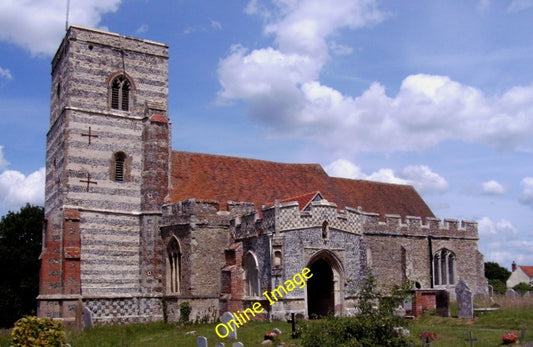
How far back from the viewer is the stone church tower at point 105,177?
26250mm

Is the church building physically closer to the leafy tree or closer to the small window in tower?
the small window in tower

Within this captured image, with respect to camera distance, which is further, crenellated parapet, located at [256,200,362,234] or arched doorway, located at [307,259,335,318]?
arched doorway, located at [307,259,335,318]

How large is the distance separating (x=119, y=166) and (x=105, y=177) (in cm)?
92

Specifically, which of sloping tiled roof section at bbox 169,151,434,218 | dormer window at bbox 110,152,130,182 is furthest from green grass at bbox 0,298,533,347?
dormer window at bbox 110,152,130,182

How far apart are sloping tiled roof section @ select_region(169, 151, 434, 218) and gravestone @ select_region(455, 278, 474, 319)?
9.02 m

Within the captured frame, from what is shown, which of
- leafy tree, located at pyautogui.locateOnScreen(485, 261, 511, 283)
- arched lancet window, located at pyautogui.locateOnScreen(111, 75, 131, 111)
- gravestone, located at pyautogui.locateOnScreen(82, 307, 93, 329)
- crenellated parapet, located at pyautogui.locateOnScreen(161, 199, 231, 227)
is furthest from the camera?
leafy tree, located at pyautogui.locateOnScreen(485, 261, 511, 283)

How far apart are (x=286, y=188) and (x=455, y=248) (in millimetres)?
10347

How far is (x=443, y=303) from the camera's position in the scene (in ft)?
77.0

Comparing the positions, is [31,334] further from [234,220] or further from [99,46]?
[99,46]

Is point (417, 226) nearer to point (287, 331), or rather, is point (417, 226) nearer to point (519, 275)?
point (287, 331)

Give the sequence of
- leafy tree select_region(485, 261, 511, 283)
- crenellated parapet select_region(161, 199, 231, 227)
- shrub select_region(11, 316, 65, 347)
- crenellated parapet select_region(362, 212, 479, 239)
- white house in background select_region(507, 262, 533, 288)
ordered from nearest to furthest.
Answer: shrub select_region(11, 316, 65, 347)
crenellated parapet select_region(161, 199, 231, 227)
crenellated parapet select_region(362, 212, 479, 239)
leafy tree select_region(485, 261, 511, 283)
white house in background select_region(507, 262, 533, 288)

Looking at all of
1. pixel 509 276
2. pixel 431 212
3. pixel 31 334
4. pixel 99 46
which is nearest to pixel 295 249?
pixel 31 334

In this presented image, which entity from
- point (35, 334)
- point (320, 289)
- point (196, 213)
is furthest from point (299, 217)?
point (35, 334)

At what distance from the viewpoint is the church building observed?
81.4 feet
